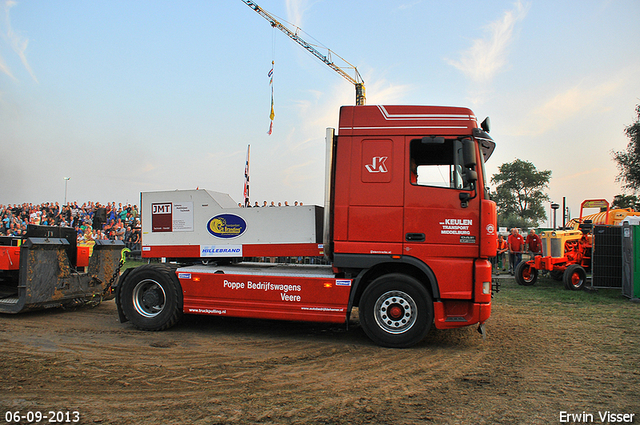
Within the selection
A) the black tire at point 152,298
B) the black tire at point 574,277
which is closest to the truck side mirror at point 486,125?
the black tire at point 152,298

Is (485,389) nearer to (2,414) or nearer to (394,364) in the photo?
(394,364)

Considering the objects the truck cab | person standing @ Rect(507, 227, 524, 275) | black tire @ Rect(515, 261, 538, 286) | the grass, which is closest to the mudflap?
the truck cab

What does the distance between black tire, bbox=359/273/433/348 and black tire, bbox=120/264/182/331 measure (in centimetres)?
291

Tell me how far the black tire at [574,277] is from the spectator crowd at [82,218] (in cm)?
1576

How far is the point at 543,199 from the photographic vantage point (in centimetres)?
7094

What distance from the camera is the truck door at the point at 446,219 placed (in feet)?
18.3

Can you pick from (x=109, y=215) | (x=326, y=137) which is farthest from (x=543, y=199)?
(x=326, y=137)

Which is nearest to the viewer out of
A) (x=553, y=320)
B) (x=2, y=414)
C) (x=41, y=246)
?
(x=2, y=414)

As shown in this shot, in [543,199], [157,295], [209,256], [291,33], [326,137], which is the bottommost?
[157,295]

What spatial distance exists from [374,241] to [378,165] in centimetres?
106

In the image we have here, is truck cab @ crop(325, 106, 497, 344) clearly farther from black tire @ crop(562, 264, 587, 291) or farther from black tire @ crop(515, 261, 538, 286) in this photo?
black tire @ crop(515, 261, 538, 286)

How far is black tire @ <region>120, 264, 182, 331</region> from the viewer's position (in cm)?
646

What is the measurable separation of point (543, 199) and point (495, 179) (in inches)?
328

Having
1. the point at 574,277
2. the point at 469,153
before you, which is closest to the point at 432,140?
the point at 469,153
